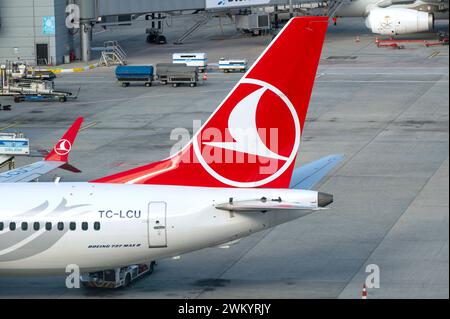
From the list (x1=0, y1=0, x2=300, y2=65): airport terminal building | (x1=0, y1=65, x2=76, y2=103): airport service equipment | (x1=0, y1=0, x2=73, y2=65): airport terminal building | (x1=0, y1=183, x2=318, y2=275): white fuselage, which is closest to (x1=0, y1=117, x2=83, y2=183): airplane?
(x1=0, y1=183, x2=318, y2=275): white fuselage

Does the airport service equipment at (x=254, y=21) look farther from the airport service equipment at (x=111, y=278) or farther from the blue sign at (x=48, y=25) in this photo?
the airport service equipment at (x=111, y=278)

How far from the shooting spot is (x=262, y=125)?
33.2 m

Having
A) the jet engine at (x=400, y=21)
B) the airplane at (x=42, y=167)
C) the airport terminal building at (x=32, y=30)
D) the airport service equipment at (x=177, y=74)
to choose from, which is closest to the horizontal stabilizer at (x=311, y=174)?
the airplane at (x=42, y=167)

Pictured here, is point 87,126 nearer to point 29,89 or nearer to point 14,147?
point 29,89

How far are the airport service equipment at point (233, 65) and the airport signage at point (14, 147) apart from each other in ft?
131

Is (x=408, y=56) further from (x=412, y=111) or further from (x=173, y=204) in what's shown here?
(x=173, y=204)

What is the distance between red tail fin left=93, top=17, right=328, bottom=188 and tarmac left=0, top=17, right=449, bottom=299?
158 inches

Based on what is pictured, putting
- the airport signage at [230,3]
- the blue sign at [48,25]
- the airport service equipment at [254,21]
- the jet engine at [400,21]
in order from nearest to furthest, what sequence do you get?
1. the blue sign at [48,25]
2. the jet engine at [400,21]
3. the airport signage at [230,3]
4. the airport service equipment at [254,21]

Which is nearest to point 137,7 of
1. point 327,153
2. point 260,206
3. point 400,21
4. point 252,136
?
point 400,21

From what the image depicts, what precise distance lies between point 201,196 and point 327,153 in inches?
1021

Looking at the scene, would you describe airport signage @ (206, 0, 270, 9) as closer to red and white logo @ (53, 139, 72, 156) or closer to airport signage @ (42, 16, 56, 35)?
airport signage @ (42, 16, 56, 35)

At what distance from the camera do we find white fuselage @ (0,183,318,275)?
109 ft

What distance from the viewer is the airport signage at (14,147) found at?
50438 millimetres
